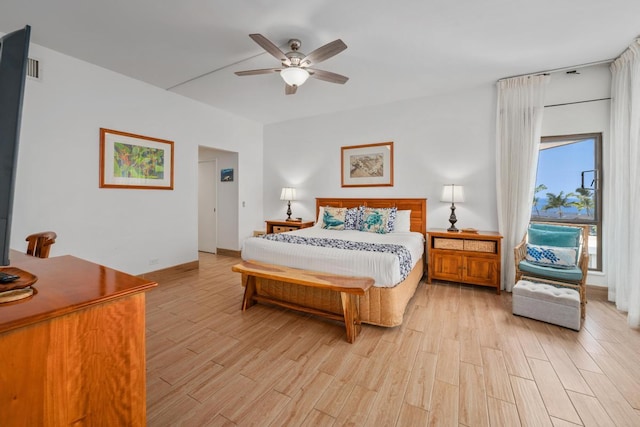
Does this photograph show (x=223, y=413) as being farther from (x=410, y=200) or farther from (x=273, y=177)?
(x=273, y=177)

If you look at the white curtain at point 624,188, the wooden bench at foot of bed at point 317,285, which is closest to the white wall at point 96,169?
the wooden bench at foot of bed at point 317,285

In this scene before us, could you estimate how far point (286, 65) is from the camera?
2764 millimetres

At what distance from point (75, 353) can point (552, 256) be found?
4.01 m

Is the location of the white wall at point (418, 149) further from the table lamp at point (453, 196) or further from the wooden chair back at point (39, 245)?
the wooden chair back at point (39, 245)

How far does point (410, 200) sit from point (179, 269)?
388cm

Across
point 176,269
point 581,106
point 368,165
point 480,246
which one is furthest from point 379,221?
point 176,269

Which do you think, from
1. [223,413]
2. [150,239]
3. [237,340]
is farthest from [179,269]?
[223,413]

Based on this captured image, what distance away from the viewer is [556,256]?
9.93 ft

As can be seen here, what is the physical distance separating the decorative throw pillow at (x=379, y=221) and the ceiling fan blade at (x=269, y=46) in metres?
2.40

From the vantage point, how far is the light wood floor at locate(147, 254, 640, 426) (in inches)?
62.9

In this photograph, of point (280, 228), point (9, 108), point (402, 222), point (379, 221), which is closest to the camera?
point (9, 108)

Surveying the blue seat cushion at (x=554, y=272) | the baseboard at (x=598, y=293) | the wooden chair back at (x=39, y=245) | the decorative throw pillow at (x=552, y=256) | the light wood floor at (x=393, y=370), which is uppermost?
the wooden chair back at (x=39, y=245)

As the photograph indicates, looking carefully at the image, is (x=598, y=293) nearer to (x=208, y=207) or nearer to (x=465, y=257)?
(x=465, y=257)

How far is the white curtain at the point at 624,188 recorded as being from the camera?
2.67m
